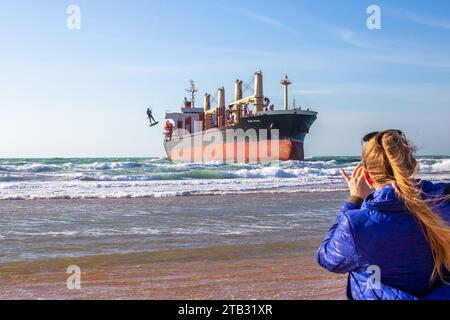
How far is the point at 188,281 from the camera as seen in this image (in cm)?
446

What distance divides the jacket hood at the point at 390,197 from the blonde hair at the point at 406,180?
2 centimetres

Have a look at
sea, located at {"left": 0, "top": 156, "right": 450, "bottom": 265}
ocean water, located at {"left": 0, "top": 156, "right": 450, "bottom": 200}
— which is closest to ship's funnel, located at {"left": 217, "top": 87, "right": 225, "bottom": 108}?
ocean water, located at {"left": 0, "top": 156, "right": 450, "bottom": 200}

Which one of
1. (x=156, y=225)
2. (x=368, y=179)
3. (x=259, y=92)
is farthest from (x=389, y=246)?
(x=259, y=92)

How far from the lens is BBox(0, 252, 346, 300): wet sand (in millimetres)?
4020

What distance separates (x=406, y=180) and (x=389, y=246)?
0.23 m

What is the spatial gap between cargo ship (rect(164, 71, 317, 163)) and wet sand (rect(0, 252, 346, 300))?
1284 inches

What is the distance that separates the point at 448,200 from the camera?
5.87 feet

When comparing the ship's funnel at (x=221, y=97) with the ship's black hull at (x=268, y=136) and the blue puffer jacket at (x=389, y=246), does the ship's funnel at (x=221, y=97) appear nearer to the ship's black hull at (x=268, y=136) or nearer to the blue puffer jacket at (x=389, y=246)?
the ship's black hull at (x=268, y=136)

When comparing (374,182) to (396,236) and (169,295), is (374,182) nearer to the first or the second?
(396,236)

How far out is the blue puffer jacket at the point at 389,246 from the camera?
1.74 m

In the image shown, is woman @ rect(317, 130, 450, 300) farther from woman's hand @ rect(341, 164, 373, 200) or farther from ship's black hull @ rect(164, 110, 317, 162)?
ship's black hull @ rect(164, 110, 317, 162)

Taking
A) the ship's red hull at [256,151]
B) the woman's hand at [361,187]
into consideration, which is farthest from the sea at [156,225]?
the ship's red hull at [256,151]

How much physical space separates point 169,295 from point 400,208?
2.60 m

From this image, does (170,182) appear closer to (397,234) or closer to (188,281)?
(188,281)
